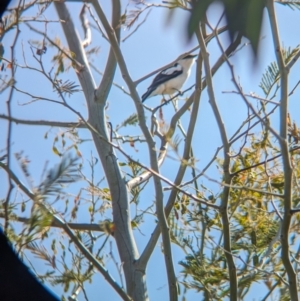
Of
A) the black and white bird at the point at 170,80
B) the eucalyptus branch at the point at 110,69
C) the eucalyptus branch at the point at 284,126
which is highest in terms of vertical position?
the black and white bird at the point at 170,80

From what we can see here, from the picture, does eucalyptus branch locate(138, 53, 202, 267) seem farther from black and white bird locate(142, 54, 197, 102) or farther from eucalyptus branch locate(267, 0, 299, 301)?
black and white bird locate(142, 54, 197, 102)

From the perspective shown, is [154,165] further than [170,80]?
No

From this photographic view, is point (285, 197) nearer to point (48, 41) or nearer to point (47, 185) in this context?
point (47, 185)

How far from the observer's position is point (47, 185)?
1153 mm

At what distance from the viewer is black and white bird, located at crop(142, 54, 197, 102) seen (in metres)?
4.93

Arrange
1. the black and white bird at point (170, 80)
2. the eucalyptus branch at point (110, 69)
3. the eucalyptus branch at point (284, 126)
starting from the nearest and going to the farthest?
1. the eucalyptus branch at point (284, 126)
2. the eucalyptus branch at point (110, 69)
3. the black and white bird at point (170, 80)

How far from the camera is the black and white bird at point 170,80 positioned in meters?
4.93

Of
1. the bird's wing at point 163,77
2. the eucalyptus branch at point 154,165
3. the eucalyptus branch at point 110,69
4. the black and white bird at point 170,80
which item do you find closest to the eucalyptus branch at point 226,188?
the eucalyptus branch at point 154,165

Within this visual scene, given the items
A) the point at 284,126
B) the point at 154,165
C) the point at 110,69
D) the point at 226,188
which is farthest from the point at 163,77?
the point at 284,126

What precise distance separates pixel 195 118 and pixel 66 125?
89 cm

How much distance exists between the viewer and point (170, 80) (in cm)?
508

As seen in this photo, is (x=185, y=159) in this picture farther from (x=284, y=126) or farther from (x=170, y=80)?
(x=170, y=80)

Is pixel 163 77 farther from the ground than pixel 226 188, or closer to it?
farther from the ground

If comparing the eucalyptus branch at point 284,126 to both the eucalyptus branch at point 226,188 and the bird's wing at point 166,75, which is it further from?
the bird's wing at point 166,75
